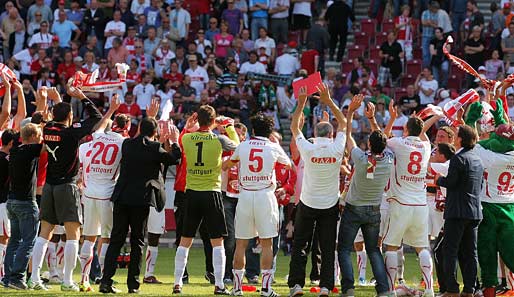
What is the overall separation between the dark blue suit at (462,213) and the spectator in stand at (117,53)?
53.8 feet

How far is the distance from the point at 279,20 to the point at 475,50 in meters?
5.65

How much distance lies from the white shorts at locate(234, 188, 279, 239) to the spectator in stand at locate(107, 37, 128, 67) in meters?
15.1

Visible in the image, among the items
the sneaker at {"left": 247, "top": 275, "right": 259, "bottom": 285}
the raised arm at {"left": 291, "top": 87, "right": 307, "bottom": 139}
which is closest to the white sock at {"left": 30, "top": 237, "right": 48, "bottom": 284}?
the sneaker at {"left": 247, "top": 275, "right": 259, "bottom": 285}

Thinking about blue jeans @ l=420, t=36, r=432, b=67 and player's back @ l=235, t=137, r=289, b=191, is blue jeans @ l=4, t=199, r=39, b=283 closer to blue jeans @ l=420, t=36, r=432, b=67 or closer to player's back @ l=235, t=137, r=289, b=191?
player's back @ l=235, t=137, r=289, b=191

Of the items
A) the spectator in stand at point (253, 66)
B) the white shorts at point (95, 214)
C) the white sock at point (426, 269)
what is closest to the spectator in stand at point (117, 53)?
the spectator in stand at point (253, 66)

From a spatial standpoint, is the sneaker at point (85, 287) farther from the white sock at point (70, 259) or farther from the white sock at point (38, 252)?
the white sock at point (38, 252)

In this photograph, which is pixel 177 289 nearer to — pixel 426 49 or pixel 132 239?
pixel 132 239

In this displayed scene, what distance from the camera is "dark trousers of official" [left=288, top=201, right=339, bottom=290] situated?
583 inches

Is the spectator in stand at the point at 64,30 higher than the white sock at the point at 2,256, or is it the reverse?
the spectator in stand at the point at 64,30

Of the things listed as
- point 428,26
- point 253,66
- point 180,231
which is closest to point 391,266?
point 180,231

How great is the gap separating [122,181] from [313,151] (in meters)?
2.57

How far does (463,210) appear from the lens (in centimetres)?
1441

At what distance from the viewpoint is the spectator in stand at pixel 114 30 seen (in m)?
30.5

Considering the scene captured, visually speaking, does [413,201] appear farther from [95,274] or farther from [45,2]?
[45,2]
